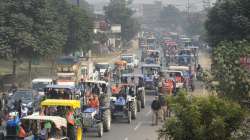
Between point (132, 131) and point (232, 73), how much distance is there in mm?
4558

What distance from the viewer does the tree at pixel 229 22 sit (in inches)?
1576

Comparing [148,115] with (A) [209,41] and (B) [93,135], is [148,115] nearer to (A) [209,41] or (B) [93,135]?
(B) [93,135]

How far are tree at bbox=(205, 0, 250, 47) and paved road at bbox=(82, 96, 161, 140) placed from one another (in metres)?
10.8

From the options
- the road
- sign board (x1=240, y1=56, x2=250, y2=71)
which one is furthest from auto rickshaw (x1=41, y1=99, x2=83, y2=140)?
sign board (x1=240, y1=56, x2=250, y2=71)

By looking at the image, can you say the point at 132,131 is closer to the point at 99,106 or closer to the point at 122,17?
the point at 99,106

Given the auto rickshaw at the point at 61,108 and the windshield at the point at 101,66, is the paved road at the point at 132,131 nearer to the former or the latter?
the auto rickshaw at the point at 61,108

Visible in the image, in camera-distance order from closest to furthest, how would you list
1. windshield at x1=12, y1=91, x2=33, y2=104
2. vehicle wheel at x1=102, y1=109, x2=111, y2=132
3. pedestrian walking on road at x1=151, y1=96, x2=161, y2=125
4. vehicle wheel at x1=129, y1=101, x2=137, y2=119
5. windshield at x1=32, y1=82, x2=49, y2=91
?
vehicle wheel at x1=102, y1=109, x2=111, y2=132 < pedestrian walking on road at x1=151, y1=96, x2=161, y2=125 < vehicle wheel at x1=129, y1=101, x2=137, y2=119 < windshield at x1=12, y1=91, x2=33, y2=104 < windshield at x1=32, y1=82, x2=49, y2=91

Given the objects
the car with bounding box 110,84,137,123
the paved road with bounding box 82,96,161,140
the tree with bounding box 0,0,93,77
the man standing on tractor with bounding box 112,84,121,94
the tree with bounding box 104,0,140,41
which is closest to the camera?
the paved road with bounding box 82,96,161,140

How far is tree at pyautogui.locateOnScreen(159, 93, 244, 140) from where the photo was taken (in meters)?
13.1

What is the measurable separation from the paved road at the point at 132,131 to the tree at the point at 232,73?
3207mm

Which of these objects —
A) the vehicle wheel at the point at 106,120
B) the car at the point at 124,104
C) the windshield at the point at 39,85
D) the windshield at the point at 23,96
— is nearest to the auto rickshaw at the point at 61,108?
the vehicle wheel at the point at 106,120

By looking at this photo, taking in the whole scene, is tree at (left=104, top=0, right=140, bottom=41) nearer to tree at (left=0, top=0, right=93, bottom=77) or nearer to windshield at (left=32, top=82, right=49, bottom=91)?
tree at (left=0, top=0, right=93, bottom=77)

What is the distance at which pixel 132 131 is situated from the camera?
27391mm

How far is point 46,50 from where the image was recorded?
156 ft
